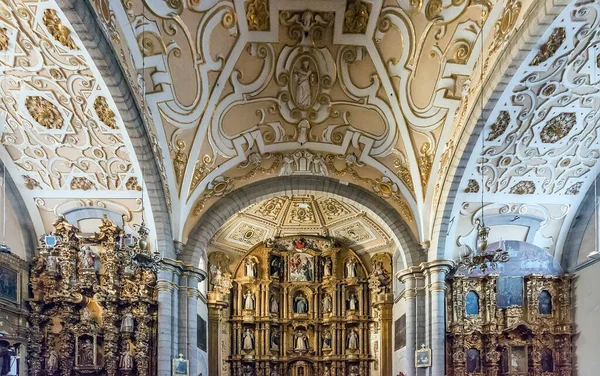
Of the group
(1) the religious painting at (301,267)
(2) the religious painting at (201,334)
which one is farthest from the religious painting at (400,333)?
(2) the religious painting at (201,334)

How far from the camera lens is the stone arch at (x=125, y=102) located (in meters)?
9.25

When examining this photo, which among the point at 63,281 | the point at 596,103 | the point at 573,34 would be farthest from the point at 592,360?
the point at 63,281

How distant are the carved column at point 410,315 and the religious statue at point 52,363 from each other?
8.06 metres

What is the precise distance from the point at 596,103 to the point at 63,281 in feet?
38.5

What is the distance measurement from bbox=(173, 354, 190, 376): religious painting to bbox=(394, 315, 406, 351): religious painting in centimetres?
594

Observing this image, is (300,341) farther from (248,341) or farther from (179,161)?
(179,161)

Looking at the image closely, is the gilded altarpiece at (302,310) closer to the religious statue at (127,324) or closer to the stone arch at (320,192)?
the stone arch at (320,192)

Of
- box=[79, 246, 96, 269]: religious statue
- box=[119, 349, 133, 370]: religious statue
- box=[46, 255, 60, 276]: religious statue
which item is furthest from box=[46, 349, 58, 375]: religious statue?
box=[79, 246, 96, 269]: religious statue

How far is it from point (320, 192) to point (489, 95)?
19.4ft

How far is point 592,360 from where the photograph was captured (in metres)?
14.8

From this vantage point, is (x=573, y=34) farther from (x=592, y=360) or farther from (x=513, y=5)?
(x=592, y=360)

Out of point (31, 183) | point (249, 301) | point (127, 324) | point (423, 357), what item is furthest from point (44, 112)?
point (249, 301)

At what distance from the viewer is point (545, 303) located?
15.9 meters

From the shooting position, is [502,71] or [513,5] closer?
[513,5]
